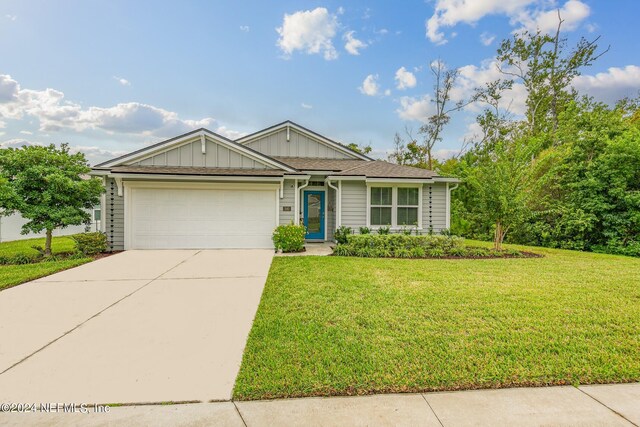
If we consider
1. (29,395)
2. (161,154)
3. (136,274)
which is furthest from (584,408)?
(161,154)

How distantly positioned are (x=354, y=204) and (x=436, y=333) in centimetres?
822

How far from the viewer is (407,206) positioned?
1159 cm

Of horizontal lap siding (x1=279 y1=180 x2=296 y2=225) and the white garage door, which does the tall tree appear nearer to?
horizontal lap siding (x1=279 y1=180 x2=296 y2=225)

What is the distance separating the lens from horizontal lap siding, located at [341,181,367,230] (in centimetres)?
1145

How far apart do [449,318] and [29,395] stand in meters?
4.40

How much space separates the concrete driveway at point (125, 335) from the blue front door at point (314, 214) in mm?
5884

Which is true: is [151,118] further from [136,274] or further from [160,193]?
[136,274]

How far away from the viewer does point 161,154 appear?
10.3 metres

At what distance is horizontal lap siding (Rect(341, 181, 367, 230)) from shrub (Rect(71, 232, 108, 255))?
27.3ft

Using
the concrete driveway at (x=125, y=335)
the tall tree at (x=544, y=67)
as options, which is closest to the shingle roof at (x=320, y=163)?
the concrete driveway at (x=125, y=335)

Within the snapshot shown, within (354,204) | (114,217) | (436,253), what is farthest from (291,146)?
(436,253)

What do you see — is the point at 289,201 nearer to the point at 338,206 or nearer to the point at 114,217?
the point at 338,206

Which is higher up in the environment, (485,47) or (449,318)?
(485,47)

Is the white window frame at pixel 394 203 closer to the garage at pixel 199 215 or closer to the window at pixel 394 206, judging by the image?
the window at pixel 394 206
